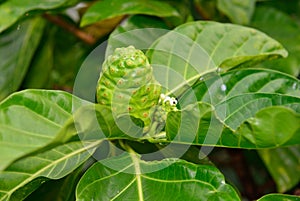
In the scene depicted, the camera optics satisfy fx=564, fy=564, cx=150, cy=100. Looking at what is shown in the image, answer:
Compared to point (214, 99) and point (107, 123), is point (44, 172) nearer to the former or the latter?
point (107, 123)

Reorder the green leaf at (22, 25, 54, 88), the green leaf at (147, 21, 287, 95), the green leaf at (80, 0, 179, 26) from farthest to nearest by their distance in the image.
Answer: the green leaf at (22, 25, 54, 88) → the green leaf at (80, 0, 179, 26) → the green leaf at (147, 21, 287, 95)

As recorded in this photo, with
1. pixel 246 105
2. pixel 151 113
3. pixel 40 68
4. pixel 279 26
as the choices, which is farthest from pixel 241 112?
pixel 40 68

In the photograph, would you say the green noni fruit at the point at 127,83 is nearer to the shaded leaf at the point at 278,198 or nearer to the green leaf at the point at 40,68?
the shaded leaf at the point at 278,198

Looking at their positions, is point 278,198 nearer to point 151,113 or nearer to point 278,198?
point 278,198

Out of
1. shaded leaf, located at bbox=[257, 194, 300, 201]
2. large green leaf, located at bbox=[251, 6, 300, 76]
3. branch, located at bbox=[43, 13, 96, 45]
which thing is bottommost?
large green leaf, located at bbox=[251, 6, 300, 76]

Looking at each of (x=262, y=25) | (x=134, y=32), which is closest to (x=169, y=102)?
(x=134, y=32)

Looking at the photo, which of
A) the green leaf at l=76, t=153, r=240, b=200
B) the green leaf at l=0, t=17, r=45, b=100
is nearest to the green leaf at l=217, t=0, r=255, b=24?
the green leaf at l=0, t=17, r=45, b=100

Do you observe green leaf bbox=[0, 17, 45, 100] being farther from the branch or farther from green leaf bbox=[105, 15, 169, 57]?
green leaf bbox=[105, 15, 169, 57]

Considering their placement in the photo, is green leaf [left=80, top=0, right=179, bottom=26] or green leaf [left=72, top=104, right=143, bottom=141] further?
green leaf [left=80, top=0, right=179, bottom=26]
